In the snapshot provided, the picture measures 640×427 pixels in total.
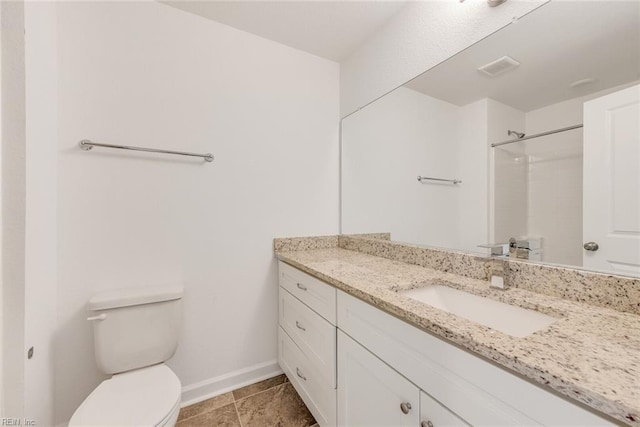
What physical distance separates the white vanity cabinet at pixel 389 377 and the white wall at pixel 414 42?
4.11ft

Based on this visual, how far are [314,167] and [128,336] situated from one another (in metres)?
1.46

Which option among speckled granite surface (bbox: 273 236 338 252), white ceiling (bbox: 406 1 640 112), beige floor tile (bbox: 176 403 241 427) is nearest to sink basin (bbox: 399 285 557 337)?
white ceiling (bbox: 406 1 640 112)

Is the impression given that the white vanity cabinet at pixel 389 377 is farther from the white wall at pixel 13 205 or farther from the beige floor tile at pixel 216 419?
the white wall at pixel 13 205

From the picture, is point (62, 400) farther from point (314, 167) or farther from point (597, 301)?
point (597, 301)

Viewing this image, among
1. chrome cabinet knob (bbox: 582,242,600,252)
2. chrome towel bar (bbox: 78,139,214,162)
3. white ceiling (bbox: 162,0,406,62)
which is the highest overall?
white ceiling (bbox: 162,0,406,62)

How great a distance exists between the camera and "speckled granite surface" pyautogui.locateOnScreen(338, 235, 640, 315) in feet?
2.40

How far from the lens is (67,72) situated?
4.04 ft

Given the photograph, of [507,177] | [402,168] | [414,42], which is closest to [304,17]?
[414,42]

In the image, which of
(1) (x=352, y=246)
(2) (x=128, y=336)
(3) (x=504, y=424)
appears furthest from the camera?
(1) (x=352, y=246)

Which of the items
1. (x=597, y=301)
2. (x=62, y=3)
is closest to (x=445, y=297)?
(x=597, y=301)

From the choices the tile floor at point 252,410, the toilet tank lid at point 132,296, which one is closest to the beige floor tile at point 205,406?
the tile floor at point 252,410

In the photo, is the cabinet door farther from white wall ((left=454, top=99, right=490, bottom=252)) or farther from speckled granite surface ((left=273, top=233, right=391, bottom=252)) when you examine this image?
speckled granite surface ((left=273, top=233, right=391, bottom=252))

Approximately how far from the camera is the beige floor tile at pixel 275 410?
134 centimetres

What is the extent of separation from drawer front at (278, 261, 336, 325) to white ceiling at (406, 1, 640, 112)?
110 cm
